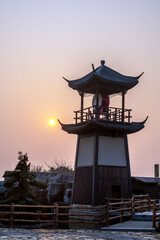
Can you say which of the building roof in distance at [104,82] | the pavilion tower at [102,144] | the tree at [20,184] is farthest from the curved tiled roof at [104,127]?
the tree at [20,184]

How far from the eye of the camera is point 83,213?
2927 centimetres

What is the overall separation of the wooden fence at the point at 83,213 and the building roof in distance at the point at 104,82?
872 centimetres

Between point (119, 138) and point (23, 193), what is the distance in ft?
28.7

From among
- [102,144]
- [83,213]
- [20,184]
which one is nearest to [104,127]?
[102,144]

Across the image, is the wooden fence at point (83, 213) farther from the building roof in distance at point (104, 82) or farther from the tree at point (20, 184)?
the building roof in distance at point (104, 82)

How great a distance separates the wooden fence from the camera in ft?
67.2

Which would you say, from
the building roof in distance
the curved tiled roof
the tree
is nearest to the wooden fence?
the tree

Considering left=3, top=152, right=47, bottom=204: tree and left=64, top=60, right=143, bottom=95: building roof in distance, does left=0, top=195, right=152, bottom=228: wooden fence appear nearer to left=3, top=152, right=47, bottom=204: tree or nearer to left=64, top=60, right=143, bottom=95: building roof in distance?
left=3, top=152, right=47, bottom=204: tree

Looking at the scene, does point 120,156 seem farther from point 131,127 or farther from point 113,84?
point 113,84

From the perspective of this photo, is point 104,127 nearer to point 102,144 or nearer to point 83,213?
point 102,144

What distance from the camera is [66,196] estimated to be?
1387 inches

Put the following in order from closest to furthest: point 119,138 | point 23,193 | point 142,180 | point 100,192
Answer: point 23,193 < point 100,192 < point 119,138 < point 142,180

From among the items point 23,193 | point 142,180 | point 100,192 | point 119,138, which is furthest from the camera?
point 142,180

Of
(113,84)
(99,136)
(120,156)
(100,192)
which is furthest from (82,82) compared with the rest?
(100,192)
